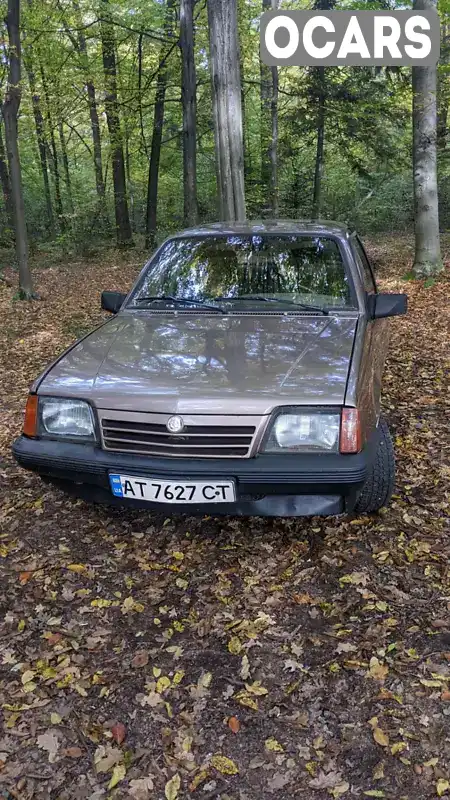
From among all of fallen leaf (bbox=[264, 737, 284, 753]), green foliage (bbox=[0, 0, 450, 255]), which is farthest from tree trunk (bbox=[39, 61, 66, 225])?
fallen leaf (bbox=[264, 737, 284, 753])

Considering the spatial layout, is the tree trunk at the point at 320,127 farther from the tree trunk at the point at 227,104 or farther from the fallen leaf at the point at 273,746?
the fallen leaf at the point at 273,746

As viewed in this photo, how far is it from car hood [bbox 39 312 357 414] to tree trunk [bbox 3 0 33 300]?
758cm

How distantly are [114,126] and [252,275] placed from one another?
15.6 metres

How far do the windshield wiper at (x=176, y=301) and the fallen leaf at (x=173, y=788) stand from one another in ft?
8.26

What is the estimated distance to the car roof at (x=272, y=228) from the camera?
4.13 m

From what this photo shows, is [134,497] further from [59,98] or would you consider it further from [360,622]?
[59,98]

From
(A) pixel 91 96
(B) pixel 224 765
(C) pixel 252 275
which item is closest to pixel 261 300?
(C) pixel 252 275

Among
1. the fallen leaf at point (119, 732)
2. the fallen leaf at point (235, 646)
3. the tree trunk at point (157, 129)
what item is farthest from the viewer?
the tree trunk at point (157, 129)

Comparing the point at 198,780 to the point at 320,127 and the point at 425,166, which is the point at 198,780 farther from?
the point at 320,127

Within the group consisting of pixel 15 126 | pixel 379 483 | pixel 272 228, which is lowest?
pixel 379 483

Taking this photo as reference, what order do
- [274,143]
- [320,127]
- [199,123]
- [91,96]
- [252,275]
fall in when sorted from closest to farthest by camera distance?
[252,275], [320,127], [274,143], [91,96], [199,123]

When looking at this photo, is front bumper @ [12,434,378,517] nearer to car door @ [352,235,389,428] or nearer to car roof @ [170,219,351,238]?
car door @ [352,235,389,428]

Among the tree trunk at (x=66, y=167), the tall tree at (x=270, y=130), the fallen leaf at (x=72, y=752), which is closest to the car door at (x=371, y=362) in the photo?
the fallen leaf at (x=72, y=752)

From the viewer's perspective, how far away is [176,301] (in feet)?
12.5
